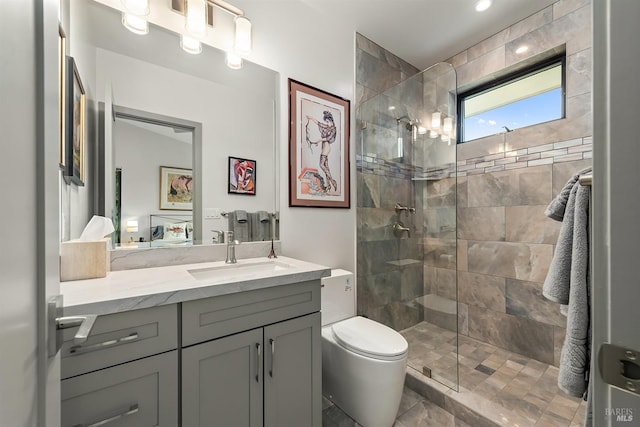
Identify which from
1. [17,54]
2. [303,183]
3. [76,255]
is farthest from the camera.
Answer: [303,183]

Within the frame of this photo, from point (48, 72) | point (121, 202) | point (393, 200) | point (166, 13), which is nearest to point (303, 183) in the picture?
point (393, 200)

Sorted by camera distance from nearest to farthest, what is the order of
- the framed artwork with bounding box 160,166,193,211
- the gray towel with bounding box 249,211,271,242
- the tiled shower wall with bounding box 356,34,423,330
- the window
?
the framed artwork with bounding box 160,166,193,211 < the gray towel with bounding box 249,211,271,242 < the window < the tiled shower wall with bounding box 356,34,423,330

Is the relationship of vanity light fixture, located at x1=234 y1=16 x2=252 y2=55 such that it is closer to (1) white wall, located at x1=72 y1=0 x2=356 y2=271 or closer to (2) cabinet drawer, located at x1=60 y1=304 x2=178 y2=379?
(1) white wall, located at x1=72 y1=0 x2=356 y2=271

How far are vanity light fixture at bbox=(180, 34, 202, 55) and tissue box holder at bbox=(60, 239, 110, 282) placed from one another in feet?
3.70

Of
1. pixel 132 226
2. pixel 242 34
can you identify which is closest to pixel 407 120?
pixel 242 34

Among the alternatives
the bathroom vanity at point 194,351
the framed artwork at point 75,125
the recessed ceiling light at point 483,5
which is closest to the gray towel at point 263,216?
the bathroom vanity at point 194,351

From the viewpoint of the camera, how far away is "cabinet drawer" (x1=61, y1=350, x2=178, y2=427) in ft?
2.59

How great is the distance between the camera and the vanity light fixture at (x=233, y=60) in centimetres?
164

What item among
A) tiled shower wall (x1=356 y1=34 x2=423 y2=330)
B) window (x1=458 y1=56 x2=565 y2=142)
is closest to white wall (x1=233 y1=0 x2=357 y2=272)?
tiled shower wall (x1=356 y1=34 x2=423 y2=330)

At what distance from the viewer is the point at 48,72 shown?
1.57ft

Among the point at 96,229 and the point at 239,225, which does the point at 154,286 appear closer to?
the point at 96,229

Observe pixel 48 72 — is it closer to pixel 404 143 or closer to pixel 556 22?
pixel 404 143

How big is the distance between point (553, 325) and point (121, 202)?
115 inches

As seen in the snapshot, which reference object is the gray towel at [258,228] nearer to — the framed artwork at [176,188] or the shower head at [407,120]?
the framed artwork at [176,188]
